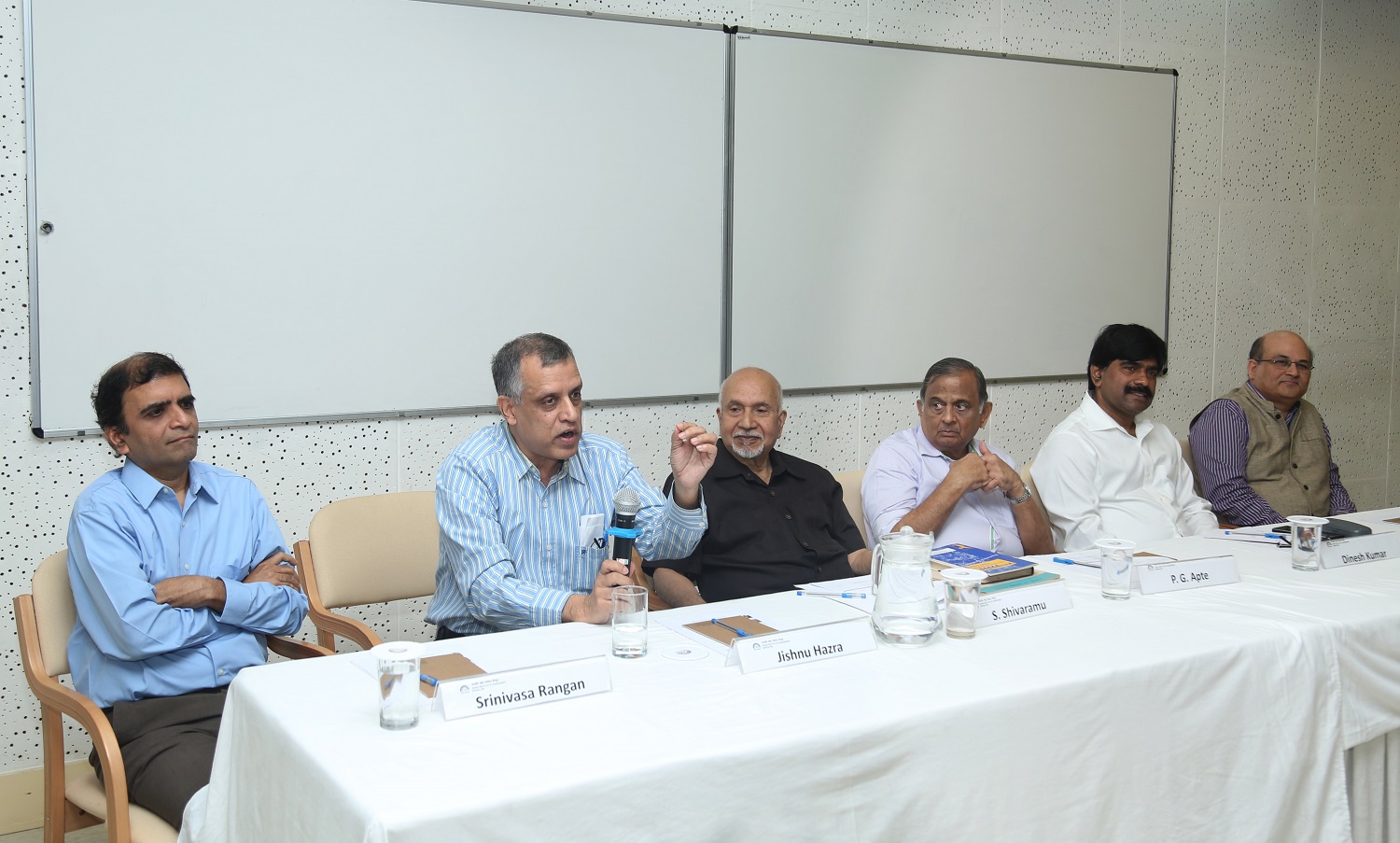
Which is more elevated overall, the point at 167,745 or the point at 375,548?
the point at 375,548

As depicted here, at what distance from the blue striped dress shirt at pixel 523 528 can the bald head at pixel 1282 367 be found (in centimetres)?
251

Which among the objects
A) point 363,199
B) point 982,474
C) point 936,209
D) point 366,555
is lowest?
point 366,555

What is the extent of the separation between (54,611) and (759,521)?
168cm

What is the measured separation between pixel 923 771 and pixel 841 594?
29.1 inches

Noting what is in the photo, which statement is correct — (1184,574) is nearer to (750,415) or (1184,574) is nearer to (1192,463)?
(750,415)

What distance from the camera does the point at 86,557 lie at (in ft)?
7.34

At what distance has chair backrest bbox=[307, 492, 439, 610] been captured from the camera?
2.81 m

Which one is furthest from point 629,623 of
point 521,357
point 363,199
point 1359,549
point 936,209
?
point 936,209

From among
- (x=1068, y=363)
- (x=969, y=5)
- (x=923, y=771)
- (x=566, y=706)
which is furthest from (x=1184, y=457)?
(x=566, y=706)

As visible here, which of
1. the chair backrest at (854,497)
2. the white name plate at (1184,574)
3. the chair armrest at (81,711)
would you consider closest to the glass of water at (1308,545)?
the white name plate at (1184,574)

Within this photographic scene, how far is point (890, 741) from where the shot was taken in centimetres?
160

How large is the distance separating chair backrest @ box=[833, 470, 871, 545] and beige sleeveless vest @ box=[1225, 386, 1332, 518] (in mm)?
1560

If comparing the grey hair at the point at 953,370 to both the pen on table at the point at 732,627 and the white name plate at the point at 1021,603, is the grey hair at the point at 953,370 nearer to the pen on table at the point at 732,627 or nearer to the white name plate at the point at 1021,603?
the white name plate at the point at 1021,603

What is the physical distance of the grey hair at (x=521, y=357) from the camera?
2492 millimetres
